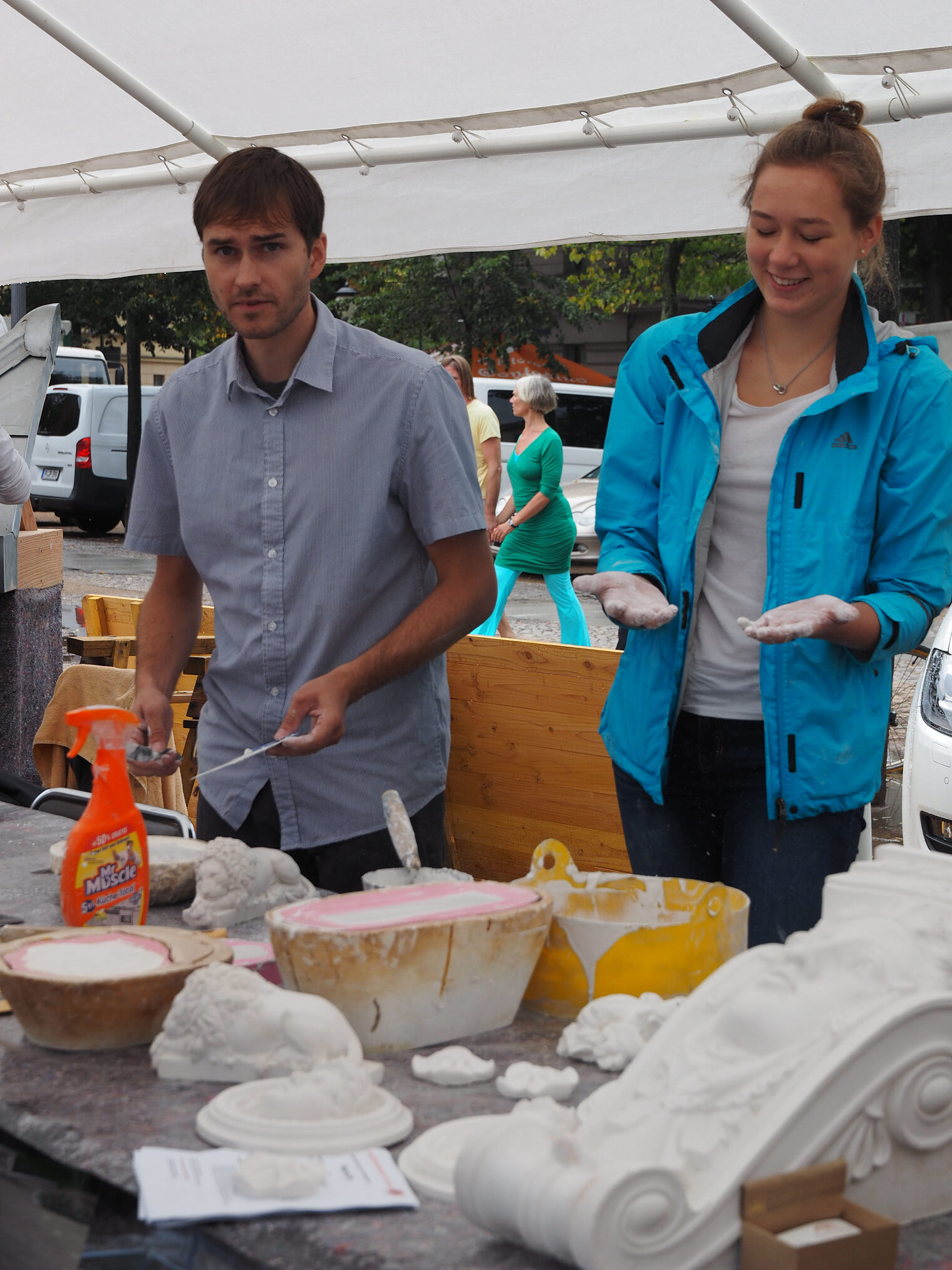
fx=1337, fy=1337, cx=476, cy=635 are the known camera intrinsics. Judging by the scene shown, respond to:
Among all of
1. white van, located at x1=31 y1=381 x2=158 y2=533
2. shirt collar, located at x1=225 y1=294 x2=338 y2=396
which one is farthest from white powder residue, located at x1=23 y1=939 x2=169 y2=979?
white van, located at x1=31 y1=381 x2=158 y2=533

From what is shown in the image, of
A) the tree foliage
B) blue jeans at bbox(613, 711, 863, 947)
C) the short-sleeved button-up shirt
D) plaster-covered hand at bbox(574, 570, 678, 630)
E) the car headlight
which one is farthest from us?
the tree foliage

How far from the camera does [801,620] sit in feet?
5.45

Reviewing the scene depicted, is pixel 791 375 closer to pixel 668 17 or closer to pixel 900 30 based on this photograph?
pixel 900 30

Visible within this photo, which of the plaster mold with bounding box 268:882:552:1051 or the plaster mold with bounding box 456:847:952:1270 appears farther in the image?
the plaster mold with bounding box 268:882:552:1051

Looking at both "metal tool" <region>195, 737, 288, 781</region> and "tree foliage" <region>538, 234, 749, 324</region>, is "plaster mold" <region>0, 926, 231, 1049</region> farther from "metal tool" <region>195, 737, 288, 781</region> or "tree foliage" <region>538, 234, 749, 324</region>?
"tree foliage" <region>538, 234, 749, 324</region>

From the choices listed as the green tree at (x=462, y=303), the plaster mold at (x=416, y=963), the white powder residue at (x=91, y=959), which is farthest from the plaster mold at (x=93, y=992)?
the green tree at (x=462, y=303)

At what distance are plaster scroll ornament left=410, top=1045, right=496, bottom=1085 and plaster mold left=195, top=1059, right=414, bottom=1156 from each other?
0.31ft

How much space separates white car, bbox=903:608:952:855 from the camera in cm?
362

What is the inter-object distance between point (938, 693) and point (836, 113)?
236 centimetres

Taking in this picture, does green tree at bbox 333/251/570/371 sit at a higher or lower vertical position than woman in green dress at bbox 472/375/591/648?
higher

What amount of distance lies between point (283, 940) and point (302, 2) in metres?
2.86

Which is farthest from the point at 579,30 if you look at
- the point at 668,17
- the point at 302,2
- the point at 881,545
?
the point at 881,545

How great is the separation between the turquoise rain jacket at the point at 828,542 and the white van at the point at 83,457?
1632 centimetres

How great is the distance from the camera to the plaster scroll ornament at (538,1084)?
1184 mm
